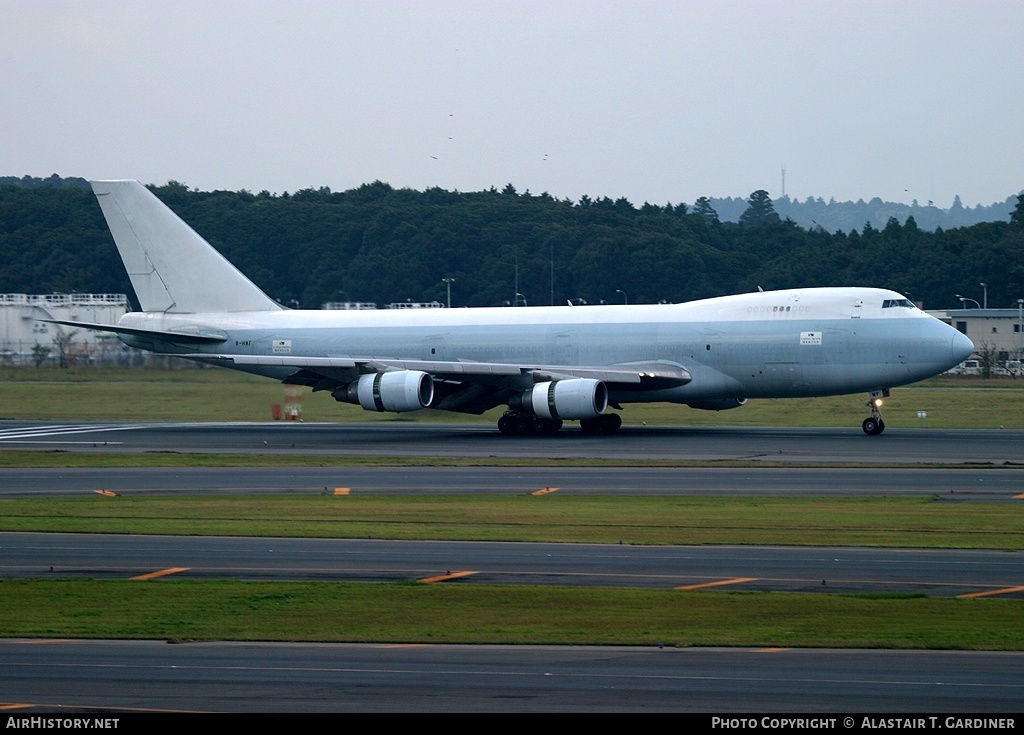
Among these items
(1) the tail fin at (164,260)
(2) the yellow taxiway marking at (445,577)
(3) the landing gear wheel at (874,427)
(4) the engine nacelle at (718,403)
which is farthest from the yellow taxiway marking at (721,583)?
(1) the tail fin at (164,260)

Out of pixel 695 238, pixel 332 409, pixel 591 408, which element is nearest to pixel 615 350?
pixel 591 408

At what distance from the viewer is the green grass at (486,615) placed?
15.5 meters

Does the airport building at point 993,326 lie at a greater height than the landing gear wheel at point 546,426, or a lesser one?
greater

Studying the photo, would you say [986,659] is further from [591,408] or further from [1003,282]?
[1003,282]

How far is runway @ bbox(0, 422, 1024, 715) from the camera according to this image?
41.2 feet

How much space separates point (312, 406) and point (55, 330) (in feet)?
126

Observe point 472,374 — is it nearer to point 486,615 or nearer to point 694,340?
point 694,340

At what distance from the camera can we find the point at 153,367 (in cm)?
6500

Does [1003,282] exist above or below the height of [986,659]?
above

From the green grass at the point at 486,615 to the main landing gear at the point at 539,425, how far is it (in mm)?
28230

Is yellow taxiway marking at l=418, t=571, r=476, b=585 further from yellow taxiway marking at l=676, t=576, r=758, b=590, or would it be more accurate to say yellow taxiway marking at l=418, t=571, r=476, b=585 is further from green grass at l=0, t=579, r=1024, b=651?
yellow taxiway marking at l=676, t=576, r=758, b=590

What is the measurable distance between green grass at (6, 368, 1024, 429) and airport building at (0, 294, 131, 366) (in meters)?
8.32

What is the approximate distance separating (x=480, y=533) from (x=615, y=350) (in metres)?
23.3

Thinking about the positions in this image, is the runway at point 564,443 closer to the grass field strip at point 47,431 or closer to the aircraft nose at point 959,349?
the grass field strip at point 47,431
